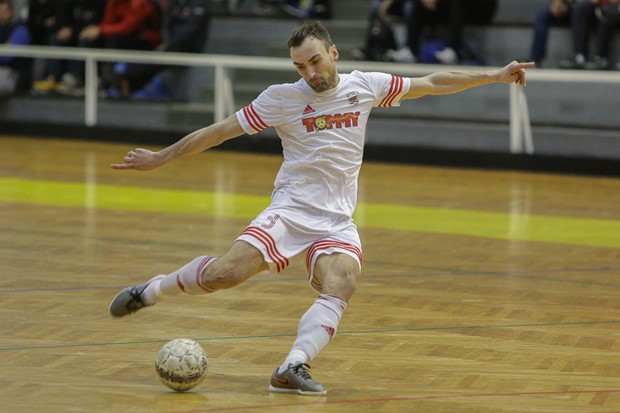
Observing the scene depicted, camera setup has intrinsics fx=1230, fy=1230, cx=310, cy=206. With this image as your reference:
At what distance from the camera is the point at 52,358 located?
630 centimetres

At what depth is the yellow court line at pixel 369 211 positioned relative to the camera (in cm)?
1117

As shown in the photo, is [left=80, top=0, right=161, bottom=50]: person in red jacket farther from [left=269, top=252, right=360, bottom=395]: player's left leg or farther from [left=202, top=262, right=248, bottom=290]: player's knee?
[left=269, top=252, right=360, bottom=395]: player's left leg

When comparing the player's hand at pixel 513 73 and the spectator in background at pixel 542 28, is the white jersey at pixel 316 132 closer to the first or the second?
the player's hand at pixel 513 73

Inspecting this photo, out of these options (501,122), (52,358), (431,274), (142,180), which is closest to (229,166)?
(142,180)

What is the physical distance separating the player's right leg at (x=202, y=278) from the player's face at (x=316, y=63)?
888mm

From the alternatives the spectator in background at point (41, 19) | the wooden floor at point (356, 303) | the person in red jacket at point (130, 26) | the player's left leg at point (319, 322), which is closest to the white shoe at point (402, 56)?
the wooden floor at point (356, 303)

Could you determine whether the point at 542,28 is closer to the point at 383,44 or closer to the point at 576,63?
the point at 576,63

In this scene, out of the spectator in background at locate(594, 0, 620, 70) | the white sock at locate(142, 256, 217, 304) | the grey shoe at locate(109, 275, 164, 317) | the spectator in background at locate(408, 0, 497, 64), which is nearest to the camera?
the white sock at locate(142, 256, 217, 304)

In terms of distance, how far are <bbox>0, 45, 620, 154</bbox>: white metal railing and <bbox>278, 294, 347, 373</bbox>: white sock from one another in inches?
405

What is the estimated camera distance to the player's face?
19.8 ft

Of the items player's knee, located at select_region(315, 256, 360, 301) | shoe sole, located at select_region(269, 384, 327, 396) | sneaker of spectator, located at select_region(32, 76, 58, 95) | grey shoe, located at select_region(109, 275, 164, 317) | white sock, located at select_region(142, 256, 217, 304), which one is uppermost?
player's knee, located at select_region(315, 256, 360, 301)

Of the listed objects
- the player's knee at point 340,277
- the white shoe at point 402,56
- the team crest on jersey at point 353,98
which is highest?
the team crest on jersey at point 353,98

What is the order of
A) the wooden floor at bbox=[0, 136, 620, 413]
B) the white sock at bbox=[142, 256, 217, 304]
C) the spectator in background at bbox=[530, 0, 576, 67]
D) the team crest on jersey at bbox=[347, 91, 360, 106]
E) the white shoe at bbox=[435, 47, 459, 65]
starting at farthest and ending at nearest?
the white shoe at bbox=[435, 47, 459, 65] < the spectator in background at bbox=[530, 0, 576, 67] < the team crest on jersey at bbox=[347, 91, 360, 106] < the white sock at bbox=[142, 256, 217, 304] < the wooden floor at bbox=[0, 136, 620, 413]

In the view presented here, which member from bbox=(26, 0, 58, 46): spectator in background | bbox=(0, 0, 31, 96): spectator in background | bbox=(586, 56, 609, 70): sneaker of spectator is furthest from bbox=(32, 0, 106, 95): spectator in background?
bbox=(586, 56, 609, 70): sneaker of spectator
